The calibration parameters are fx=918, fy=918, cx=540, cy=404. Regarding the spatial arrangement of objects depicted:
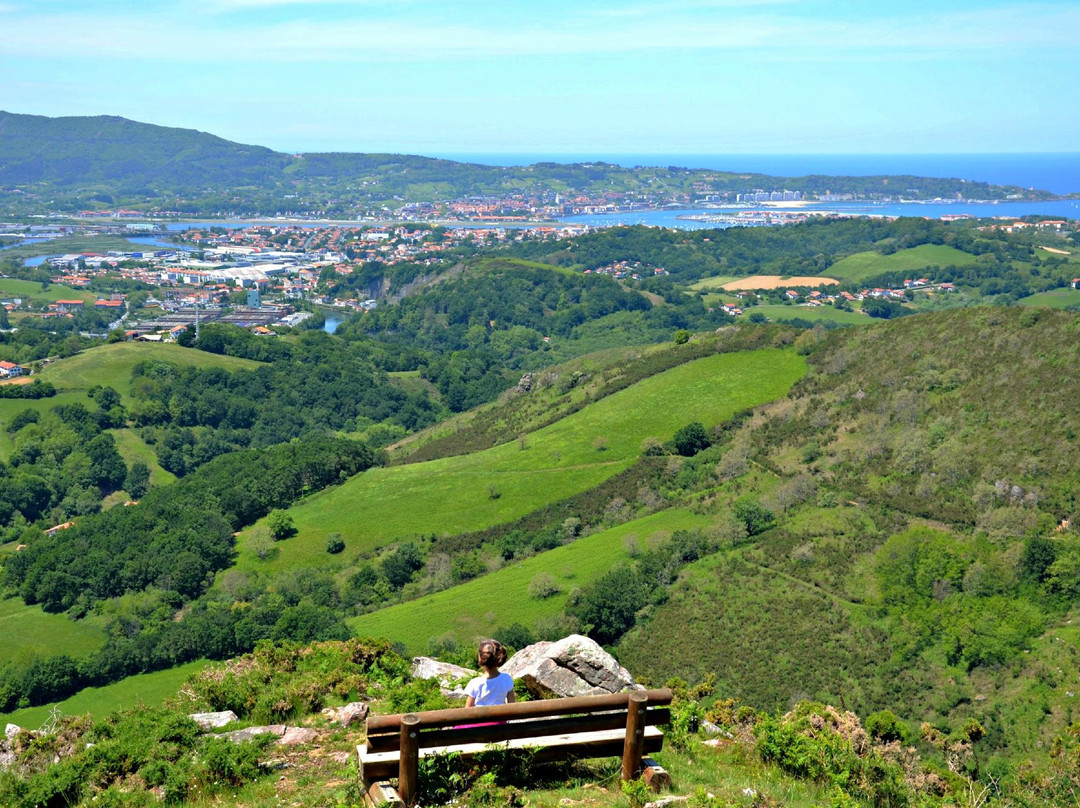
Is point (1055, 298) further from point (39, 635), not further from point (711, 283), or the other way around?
point (39, 635)

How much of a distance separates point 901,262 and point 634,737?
620ft

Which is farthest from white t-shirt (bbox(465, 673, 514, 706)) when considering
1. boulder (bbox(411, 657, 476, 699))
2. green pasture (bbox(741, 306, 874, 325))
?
green pasture (bbox(741, 306, 874, 325))

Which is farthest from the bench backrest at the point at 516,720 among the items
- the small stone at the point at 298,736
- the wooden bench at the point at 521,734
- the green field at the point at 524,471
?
the green field at the point at 524,471

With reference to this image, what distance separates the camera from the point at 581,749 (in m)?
10.8

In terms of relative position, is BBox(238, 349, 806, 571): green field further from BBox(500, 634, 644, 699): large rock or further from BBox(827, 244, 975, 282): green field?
BBox(827, 244, 975, 282): green field

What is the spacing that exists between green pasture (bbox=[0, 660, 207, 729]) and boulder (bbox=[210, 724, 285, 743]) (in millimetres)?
31625

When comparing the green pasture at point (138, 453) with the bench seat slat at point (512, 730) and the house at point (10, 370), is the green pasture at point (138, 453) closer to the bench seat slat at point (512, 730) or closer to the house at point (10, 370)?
the house at point (10, 370)

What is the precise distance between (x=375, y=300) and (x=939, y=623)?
170507mm

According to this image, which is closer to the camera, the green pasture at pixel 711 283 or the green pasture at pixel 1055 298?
the green pasture at pixel 1055 298

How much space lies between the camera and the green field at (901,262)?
178500 mm

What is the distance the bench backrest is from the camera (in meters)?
9.99

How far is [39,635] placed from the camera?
54.7 meters

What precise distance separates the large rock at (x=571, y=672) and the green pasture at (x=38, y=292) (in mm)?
182663

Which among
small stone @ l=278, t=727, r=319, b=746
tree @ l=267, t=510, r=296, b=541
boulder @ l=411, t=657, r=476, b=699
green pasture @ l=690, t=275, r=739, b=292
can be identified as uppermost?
small stone @ l=278, t=727, r=319, b=746
